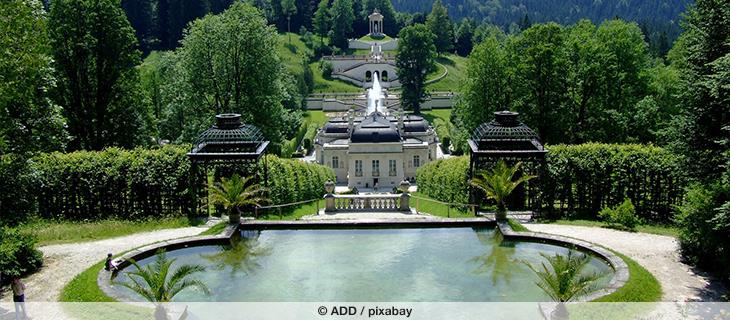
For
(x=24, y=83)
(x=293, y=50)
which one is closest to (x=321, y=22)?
(x=293, y=50)

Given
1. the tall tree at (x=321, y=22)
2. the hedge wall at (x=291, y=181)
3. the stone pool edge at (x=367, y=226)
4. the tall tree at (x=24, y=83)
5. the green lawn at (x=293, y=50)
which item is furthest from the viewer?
the tall tree at (x=321, y=22)

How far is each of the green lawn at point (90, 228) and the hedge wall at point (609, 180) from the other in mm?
13849

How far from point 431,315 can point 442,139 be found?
6565cm

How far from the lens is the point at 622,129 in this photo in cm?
3962

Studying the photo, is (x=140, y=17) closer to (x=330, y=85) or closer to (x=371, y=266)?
(x=330, y=85)

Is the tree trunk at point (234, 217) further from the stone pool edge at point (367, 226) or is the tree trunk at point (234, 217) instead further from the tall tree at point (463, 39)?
the tall tree at point (463, 39)

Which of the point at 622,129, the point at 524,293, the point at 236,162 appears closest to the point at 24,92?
the point at 236,162

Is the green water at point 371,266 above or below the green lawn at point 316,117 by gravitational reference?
below

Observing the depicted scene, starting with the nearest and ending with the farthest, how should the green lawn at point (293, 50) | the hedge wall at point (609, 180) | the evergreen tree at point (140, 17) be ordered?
the hedge wall at point (609, 180), the green lawn at point (293, 50), the evergreen tree at point (140, 17)

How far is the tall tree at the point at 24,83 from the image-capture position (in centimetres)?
1872

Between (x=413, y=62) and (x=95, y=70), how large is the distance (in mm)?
65961

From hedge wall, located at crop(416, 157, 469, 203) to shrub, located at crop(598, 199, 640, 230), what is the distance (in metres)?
6.68

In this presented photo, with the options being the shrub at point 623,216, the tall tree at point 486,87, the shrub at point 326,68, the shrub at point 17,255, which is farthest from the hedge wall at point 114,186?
the shrub at point 326,68

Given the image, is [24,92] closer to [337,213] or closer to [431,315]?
[337,213]
